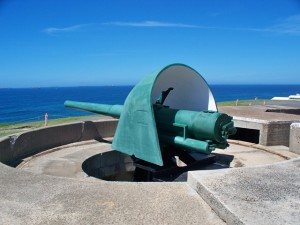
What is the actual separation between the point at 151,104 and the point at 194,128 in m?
0.86

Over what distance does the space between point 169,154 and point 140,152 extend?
3.33 ft

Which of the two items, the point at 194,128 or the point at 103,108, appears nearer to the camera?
the point at 194,128

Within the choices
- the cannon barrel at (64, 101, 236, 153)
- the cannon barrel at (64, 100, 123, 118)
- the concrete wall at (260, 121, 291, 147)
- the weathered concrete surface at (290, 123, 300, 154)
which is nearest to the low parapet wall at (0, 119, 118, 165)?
the cannon barrel at (64, 100, 123, 118)

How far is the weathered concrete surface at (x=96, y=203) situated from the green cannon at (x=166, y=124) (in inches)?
85.3

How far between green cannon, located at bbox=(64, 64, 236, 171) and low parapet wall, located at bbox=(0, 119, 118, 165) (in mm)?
2192

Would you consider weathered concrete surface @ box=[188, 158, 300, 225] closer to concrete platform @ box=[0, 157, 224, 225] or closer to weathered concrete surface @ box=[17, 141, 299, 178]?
concrete platform @ box=[0, 157, 224, 225]

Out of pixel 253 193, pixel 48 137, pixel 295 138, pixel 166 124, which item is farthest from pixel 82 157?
pixel 253 193

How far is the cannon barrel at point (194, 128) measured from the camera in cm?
550

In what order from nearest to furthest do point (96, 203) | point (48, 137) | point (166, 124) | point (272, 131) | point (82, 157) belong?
point (96, 203)
point (166, 124)
point (82, 157)
point (48, 137)
point (272, 131)

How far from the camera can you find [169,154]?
6.83m

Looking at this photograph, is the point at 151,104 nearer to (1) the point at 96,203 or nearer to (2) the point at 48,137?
(1) the point at 96,203

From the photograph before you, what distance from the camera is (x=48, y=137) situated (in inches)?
323

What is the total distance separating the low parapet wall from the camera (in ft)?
22.5

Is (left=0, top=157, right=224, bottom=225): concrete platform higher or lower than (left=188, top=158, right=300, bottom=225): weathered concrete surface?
lower
